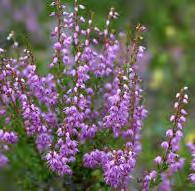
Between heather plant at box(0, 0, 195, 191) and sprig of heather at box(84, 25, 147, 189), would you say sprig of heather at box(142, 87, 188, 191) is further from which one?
sprig of heather at box(84, 25, 147, 189)

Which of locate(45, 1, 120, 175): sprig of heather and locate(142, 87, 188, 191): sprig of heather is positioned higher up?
locate(45, 1, 120, 175): sprig of heather

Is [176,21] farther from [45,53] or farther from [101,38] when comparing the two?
[101,38]

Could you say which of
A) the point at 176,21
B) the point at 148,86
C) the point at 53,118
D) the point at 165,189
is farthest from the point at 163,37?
the point at 53,118

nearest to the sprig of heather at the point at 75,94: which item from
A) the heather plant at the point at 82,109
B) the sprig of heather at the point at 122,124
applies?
the heather plant at the point at 82,109

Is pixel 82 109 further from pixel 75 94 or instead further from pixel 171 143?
pixel 171 143

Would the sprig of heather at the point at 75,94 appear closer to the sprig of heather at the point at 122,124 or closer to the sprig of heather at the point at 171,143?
the sprig of heather at the point at 122,124

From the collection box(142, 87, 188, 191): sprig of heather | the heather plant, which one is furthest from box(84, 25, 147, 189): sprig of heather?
box(142, 87, 188, 191): sprig of heather

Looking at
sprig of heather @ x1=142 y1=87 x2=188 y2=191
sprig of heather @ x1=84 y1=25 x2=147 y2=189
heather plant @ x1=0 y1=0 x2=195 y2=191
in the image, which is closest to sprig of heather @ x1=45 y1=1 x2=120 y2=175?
heather plant @ x1=0 y1=0 x2=195 y2=191

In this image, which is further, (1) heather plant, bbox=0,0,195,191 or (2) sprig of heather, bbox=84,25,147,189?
(1) heather plant, bbox=0,0,195,191

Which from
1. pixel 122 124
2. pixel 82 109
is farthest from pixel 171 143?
pixel 82 109
